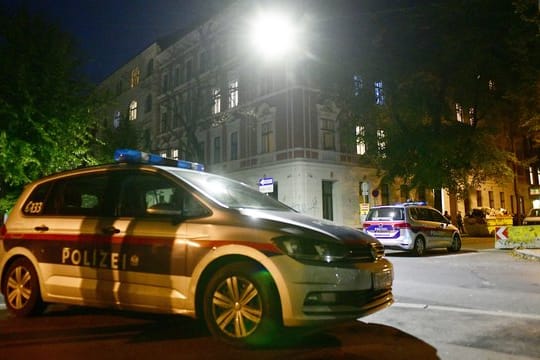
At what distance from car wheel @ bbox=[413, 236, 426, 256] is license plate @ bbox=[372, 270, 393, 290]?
33.5 ft

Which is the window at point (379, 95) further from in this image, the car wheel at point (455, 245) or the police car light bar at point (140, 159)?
the police car light bar at point (140, 159)

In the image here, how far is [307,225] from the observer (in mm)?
4281

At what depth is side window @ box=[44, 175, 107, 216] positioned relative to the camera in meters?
5.16

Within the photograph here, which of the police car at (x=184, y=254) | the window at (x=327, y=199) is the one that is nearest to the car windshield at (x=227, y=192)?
the police car at (x=184, y=254)

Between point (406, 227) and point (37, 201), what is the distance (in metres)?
11.0

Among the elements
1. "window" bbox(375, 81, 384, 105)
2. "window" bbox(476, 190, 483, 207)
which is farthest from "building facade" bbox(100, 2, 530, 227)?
"window" bbox(476, 190, 483, 207)

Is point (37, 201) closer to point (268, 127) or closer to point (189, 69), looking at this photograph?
point (268, 127)

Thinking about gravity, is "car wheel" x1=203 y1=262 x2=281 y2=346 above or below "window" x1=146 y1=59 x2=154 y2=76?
below

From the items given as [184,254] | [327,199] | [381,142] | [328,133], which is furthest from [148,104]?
[184,254]

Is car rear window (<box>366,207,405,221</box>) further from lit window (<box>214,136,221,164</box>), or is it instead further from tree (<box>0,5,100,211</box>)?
lit window (<box>214,136,221,164</box>)

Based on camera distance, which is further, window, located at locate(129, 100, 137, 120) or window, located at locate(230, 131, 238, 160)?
window, located at locate(129, 100, 137, 120)

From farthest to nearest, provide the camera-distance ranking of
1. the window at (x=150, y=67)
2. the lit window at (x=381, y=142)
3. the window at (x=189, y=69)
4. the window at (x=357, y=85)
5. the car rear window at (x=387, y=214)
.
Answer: the window at (x=150, y=67) < the window at (x=189, y=69) < the lit window at (x=381, y=142) < the window at (x=357, y=85) < the car rear window at (x=387, y=214)

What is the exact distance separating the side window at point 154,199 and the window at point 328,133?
21.5 meters

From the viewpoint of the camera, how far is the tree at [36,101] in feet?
49.0
